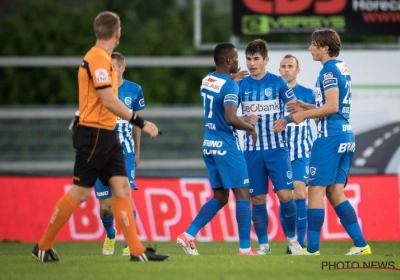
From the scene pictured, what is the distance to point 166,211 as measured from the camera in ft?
55.5

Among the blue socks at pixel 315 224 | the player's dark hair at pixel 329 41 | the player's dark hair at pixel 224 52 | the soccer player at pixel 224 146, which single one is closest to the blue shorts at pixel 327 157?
the blue socks at pixel 315 224

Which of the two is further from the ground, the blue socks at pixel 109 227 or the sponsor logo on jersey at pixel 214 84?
the sponsor logo on jersey at pixel 214 84

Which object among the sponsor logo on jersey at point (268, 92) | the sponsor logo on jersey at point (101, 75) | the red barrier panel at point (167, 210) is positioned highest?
the sponsor logo on jersey at point (101, 75)

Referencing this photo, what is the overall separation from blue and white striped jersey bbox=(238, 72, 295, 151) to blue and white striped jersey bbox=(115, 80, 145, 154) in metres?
1.51

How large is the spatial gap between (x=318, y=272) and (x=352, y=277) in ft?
1.08

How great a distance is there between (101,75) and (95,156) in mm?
717

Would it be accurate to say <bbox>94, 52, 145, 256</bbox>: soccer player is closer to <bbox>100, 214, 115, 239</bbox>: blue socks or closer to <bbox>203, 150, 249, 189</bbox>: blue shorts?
<bbox>100, 214, 115, 239</bbox>: blue socks

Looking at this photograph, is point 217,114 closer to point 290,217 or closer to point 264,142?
point 264,142

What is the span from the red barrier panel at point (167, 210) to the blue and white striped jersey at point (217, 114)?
17.8 ft

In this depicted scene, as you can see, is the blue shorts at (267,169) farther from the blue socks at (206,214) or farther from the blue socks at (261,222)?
the blue socks at (206,214)

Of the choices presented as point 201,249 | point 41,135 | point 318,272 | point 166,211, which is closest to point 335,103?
point 318,272

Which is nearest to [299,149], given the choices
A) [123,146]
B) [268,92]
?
[268,92]

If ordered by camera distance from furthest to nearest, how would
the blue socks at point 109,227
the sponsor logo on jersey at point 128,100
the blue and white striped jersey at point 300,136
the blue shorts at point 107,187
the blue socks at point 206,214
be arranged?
1. the blue and white striped jersey at point 300,136
2. the sponsor logo on jersey at point 128,100
3. the blue socks at point 109,227
4. the blue shorts at point 107,187
5. the blue socks at point 206,214

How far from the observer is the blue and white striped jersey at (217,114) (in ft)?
37.1
